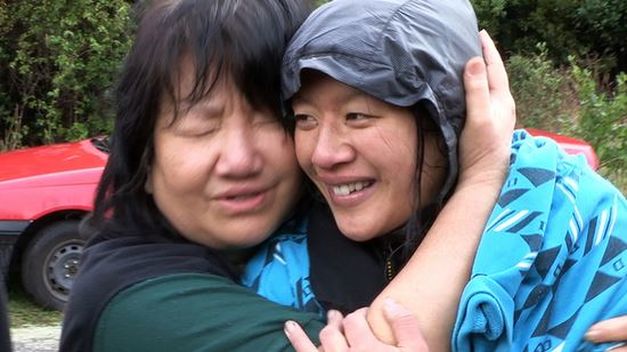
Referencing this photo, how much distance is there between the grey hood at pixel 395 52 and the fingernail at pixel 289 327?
0.41 meters

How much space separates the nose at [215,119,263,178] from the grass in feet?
18.5

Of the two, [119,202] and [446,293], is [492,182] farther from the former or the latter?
[119,202]

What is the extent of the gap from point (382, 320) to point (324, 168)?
30 centimetres

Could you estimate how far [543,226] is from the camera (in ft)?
5.98

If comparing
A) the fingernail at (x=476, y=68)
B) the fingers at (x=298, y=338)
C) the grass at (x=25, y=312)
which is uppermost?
the fingernail at (x=476, y=68)

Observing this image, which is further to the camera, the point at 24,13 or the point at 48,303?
the point at 24,13

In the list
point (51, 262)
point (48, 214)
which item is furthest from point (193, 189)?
point (51, 262)

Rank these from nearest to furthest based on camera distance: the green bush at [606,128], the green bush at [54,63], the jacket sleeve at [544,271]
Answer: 1. the jacket sleeve at [544,271]
2. the green bush at [606,128]
3. the green bush at [54,63]

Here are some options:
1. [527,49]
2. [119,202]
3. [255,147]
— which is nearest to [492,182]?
[255,147]

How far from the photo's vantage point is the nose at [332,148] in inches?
75.8

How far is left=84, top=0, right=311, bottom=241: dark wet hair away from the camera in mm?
2014

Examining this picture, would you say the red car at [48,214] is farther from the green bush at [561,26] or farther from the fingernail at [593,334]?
the green bush at [561,26]

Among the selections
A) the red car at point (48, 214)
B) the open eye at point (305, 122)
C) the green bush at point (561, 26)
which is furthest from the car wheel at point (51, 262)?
the green bush at point (561, 26)

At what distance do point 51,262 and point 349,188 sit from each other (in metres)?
6.05
